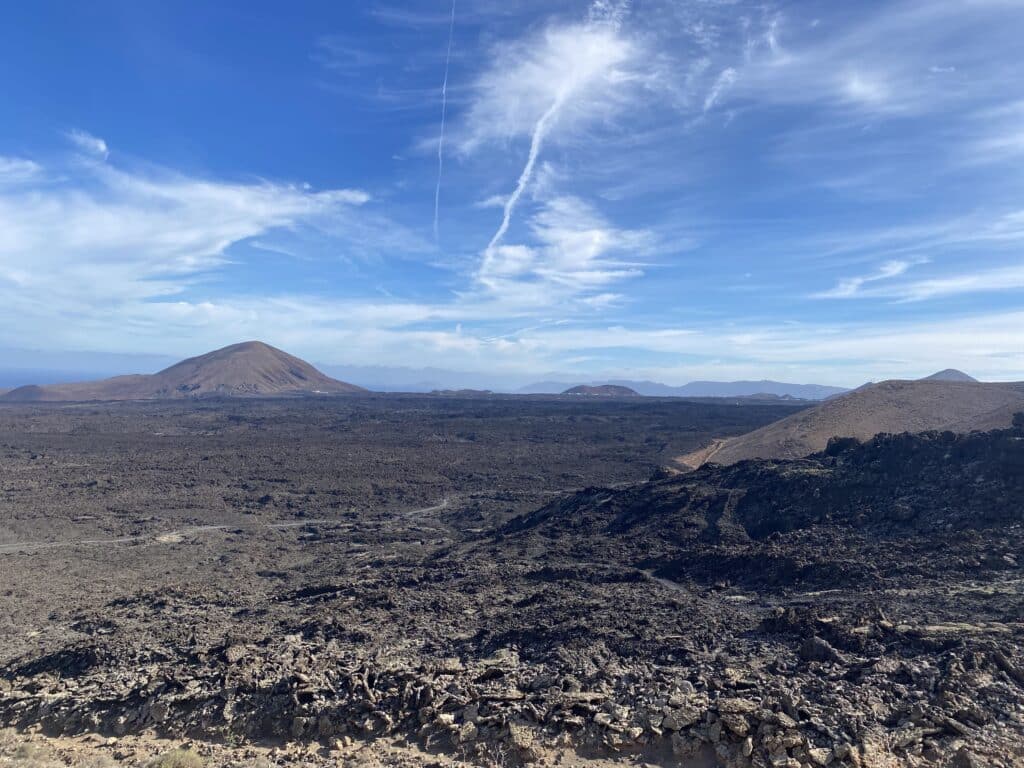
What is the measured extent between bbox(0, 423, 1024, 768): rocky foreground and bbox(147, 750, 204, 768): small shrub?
52cm

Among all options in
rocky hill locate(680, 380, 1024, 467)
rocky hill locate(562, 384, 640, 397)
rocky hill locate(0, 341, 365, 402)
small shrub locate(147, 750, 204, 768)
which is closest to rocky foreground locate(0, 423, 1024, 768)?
small shrub locate(147, 750, 204, 768)

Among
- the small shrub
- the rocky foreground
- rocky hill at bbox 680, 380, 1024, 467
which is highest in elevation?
rocky hill at bbox 680, 380, 1024, 467

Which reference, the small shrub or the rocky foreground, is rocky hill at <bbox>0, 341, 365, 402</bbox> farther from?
the small shrub

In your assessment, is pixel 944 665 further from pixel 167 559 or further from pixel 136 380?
pixel 136 380

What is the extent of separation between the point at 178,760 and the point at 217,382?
13081 centimetres

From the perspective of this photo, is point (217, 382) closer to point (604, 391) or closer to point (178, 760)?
point (604, 391)

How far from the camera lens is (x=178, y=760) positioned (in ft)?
26.9

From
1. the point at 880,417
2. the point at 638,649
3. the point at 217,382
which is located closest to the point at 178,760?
the point at 638,649

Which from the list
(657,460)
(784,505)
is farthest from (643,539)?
(657,460)

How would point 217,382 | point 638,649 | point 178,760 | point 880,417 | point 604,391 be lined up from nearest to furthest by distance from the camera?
point 178,760 < point 638,649 < point 880,417 < point 217,382 < point 604,391

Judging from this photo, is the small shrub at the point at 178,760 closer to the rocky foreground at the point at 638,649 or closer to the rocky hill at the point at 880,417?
the rocky foreground at the point at 638,649

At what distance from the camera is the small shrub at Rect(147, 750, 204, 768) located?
810 cm

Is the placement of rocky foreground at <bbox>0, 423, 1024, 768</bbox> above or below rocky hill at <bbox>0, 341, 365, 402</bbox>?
below

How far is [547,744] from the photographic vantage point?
799 cm
